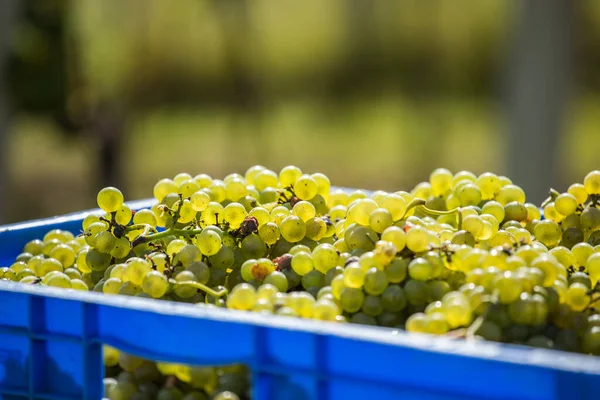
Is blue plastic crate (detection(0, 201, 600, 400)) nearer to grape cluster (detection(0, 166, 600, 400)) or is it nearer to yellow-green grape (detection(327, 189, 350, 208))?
grape cluster (detection(0, 166, 600, 400))

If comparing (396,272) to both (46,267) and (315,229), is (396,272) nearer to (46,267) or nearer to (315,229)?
(315,229)

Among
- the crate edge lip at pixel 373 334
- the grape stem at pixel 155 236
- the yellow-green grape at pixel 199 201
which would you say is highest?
the yellow-green grape at pixel 199 201

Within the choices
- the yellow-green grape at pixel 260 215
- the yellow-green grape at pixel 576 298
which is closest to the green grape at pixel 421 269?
the yellow-green grape at pixel 576 298

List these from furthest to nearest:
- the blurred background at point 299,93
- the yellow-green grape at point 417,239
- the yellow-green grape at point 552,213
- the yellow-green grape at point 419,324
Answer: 1. the blurred background at point 299,93
2. the yellow-green grape at point 552,213
3. the yellow-green grape at point 417,239
4. the yellow-green grape at point 419,324

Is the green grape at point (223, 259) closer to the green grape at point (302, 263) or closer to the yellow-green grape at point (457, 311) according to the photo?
the green grape at point (302, 263)

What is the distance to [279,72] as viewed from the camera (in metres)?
4.85

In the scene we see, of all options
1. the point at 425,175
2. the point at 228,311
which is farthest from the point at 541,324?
the point at 425,175

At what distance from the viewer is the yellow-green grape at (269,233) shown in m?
0.82

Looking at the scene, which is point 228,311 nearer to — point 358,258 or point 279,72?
point 358,258

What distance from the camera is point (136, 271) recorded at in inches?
28.8

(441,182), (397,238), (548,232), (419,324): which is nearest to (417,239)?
(397,238)

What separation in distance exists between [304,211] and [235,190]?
0.36ft

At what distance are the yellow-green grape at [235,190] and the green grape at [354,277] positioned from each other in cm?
28

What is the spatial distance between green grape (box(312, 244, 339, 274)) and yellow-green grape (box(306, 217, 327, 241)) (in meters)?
0.09
